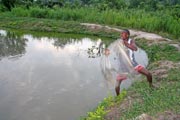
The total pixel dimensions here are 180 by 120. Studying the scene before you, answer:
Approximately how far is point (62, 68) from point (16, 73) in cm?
137

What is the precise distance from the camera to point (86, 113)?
599 centimetres

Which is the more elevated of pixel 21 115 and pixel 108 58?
pixel 108 58

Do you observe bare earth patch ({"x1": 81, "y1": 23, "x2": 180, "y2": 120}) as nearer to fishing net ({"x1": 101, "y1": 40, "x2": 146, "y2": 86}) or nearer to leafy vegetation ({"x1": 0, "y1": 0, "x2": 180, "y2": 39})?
fishing net ({"x1": 101, "y1": 40, "x2": 146, "y2": 86})

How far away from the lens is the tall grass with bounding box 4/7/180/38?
14312 millimetres

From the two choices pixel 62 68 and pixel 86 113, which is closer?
pixel 86 113

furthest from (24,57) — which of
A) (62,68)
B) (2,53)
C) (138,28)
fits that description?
(138,28)

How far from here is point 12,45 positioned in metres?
12.5

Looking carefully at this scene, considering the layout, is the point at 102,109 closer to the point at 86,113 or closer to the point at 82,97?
the point at 86,113

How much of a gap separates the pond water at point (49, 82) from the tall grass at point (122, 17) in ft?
12.4

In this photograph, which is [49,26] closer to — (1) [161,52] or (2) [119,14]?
(2) [119,14]

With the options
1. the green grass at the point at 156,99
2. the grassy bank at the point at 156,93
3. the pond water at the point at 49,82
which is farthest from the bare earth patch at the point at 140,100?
the pond water at the point at 49,82

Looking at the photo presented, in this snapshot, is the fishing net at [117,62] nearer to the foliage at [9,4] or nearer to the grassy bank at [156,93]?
the grassy bank at [156,93]

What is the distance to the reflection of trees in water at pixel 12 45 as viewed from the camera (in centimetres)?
1088

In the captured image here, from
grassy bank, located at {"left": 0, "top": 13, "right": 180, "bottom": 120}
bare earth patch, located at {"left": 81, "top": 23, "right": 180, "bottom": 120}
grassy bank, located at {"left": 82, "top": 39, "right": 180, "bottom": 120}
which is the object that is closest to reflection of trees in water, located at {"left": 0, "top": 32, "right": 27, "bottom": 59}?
grassy bank, located at {"left": 0, "top": 13, "right": 180, "bottom": 120}
